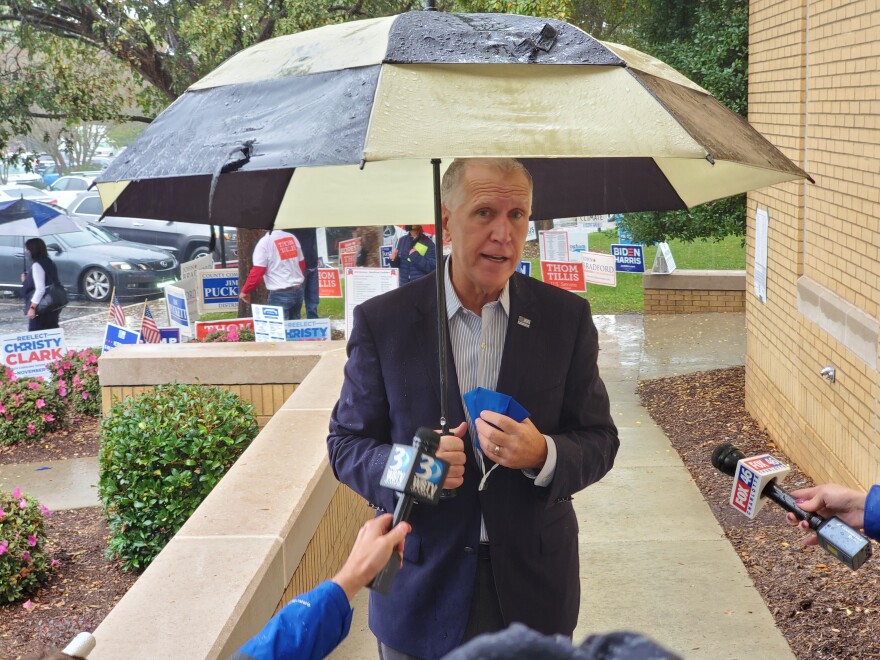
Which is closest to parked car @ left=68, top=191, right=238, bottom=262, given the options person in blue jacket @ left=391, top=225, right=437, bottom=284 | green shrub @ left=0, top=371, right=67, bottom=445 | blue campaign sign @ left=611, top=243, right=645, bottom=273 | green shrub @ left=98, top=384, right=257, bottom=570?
person in blue jacket @ left=391, top=225, right=437, bottom=284

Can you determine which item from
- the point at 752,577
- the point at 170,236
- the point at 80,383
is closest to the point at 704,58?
the point at 752,577

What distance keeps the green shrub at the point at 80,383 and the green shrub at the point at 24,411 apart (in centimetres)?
48

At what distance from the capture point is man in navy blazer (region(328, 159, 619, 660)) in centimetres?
279

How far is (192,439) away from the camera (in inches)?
234

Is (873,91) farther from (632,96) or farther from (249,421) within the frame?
(249,421)

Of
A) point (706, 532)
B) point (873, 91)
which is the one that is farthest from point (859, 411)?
point (873, 91)

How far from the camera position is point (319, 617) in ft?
6.63

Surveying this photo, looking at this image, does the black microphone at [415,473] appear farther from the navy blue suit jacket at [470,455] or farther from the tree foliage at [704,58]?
the tree foliage at [704,58]

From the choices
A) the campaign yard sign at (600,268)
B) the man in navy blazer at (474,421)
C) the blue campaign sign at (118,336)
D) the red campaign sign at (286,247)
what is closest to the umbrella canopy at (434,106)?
the man in navy blazer at (474,421)

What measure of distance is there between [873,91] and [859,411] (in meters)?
1.79

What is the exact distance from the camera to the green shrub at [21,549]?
5488mm

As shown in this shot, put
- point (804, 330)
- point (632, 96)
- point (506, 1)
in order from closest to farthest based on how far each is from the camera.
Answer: point (632, 96) < point (804, 330) < point (506, 1)

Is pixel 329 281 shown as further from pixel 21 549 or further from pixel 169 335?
pixel 21 549

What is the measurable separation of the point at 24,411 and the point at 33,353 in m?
1.27
